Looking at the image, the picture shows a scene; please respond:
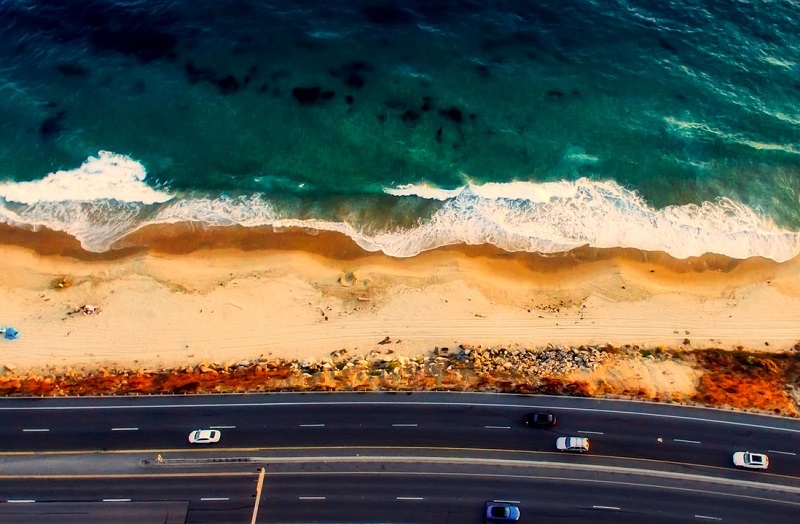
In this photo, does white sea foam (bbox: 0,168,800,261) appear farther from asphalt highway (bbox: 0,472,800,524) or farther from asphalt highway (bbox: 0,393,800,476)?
asphalt highway (bbox: 0,472,800,524)

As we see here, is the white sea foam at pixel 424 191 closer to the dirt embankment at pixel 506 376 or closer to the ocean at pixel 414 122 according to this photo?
the ocean at pixel 414 122

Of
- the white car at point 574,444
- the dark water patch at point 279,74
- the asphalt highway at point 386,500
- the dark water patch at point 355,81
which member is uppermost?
the dark water patch at point 355,81

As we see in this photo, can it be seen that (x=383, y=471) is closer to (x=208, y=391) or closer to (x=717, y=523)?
(x=208, y=391)

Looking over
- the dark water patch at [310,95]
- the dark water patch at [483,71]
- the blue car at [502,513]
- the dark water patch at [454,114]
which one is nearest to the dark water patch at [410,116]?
the dark water patch at [454,114]

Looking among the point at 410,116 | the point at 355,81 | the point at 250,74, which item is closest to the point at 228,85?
the point at 250,74

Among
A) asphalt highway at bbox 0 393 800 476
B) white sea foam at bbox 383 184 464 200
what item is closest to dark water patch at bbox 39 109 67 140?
asphalt highway at bbox 0 393 800 476

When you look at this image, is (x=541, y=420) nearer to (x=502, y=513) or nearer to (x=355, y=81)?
(x=502, y=513)
